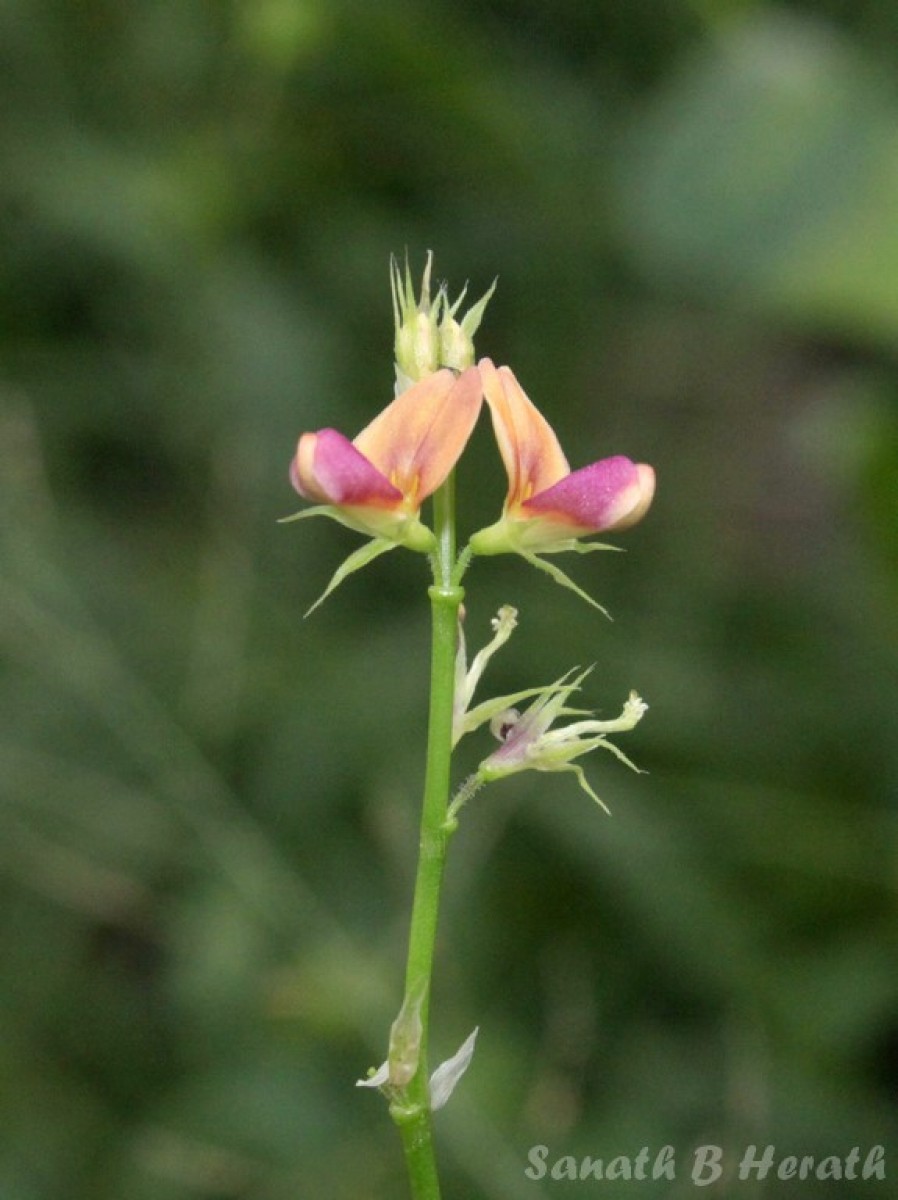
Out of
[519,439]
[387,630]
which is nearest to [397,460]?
[519,439]

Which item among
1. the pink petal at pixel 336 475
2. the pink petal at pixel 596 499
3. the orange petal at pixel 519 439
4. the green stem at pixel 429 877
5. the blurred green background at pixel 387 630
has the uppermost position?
the blurred green background at pixel 387 630

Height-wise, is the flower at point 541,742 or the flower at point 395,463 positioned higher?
the flower at point 395,463

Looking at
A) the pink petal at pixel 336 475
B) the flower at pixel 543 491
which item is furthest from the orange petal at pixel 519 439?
the pink petal at pixel 336 475

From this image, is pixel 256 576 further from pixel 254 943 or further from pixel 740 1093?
pixel 740 1093

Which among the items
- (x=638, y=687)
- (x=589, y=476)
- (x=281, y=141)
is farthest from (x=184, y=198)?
(x=589, y=476)

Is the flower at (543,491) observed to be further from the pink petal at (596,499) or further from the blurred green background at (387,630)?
the blurred green background at (387,630)

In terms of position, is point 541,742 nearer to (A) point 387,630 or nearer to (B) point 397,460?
(B) point 397,460

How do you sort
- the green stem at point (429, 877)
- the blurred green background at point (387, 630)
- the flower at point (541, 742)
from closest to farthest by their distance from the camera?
the green stem at point (429, 877) < the flower at point (541, 742) < the blurred green background at point (387, 630)
